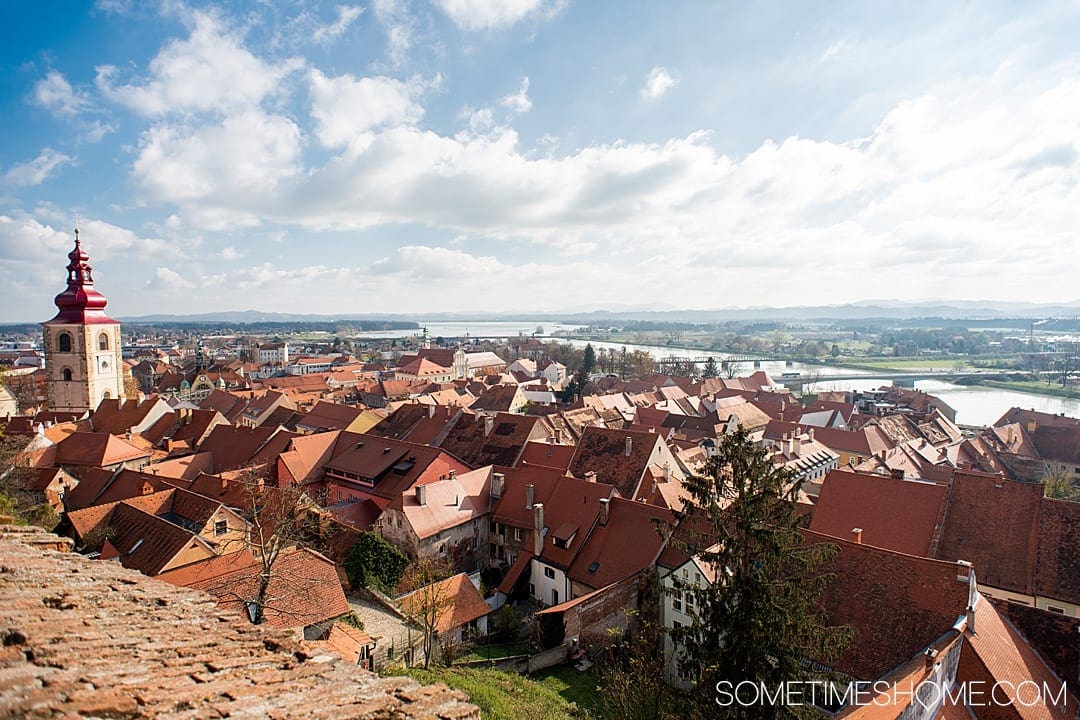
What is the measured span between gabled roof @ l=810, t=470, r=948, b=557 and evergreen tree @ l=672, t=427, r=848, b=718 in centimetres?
1319

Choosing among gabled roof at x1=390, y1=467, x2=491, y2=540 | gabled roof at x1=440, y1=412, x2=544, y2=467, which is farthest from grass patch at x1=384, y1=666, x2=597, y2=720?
gabled roof at x1=440, y1=412, x2=544, y2=467

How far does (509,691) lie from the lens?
16.3 meters

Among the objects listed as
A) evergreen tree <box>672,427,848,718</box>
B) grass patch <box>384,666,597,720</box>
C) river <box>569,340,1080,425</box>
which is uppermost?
evergreen tree <box>672,427,848,718</box>

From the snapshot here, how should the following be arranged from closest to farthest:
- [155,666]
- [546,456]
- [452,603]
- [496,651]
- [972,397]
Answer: [155,666]
[496,651]
[452,603]
[546,456]
[972,397]

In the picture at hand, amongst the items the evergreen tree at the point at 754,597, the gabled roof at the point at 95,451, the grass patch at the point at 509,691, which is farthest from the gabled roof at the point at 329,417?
the evergreen tree at the point at 754,597

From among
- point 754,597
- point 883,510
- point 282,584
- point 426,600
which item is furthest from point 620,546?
point 282,584

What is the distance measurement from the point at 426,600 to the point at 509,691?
385cm

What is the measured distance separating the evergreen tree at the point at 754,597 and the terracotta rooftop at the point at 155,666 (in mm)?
7854

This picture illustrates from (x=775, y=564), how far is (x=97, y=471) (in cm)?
3406

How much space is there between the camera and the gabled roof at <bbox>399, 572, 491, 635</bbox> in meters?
19.7

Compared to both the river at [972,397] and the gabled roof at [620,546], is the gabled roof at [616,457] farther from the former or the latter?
the river at [972,397]

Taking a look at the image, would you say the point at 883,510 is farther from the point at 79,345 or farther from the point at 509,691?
the point at 79,345

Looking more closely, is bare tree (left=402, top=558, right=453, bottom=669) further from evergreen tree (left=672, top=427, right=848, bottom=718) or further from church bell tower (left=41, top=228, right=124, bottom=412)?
church bell tower (left=41, top=228, right=124, bottom=412)

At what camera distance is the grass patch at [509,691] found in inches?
565
